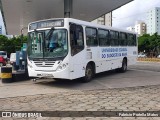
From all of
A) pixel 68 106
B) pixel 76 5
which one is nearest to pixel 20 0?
pixel 76 5

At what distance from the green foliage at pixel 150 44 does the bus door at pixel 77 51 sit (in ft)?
175

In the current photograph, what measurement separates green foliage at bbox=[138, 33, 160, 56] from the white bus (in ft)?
171

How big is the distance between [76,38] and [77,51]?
1.81ft

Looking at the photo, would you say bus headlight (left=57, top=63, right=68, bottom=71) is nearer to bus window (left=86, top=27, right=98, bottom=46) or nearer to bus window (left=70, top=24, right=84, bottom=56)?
bus window (left=70, top=24, right=84, bottom=56)

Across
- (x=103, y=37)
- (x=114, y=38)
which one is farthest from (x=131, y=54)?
(x=103, y=37)

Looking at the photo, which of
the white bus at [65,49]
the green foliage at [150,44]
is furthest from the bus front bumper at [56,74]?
the green foliage at [150,44]

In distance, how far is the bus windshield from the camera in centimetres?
1070

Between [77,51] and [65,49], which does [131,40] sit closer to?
[77,51]

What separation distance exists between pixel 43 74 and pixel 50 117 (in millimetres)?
4708

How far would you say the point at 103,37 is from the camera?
45.7ft

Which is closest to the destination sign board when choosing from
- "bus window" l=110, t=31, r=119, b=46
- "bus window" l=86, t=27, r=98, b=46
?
"bus window" l=86, t=27, r=98, b=46

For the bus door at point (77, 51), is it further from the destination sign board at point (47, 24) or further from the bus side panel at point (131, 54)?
the bus side panel at point (131, 54)

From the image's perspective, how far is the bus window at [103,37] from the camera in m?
13.6

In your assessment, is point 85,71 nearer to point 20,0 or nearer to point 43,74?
point 43,74
